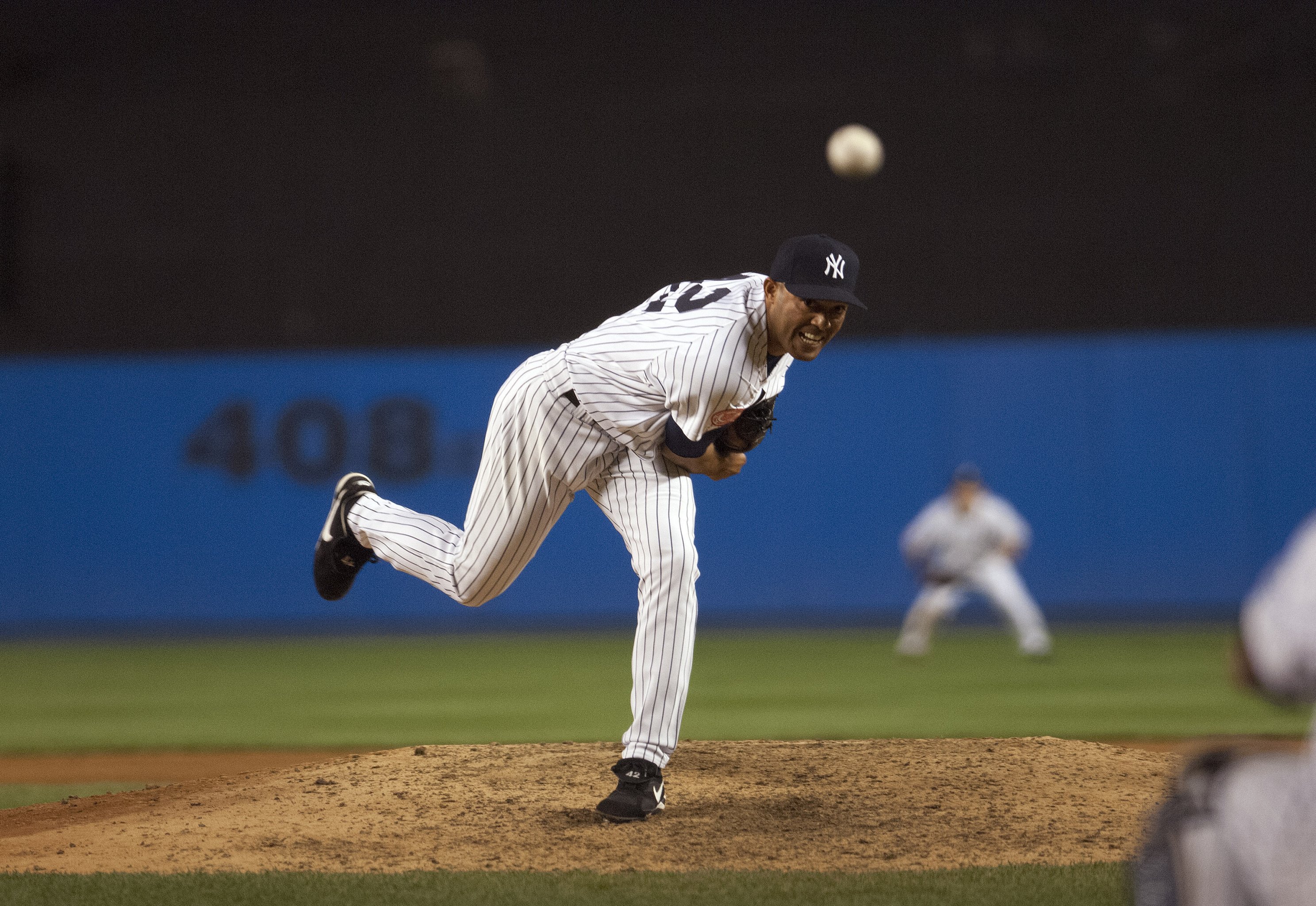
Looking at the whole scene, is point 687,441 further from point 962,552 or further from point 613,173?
point 613,173

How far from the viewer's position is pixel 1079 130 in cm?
1638

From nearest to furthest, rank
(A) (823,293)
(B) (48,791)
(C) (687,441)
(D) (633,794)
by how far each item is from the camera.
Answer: (A) (823,293)
(C) (687,441)
(D) (633,794)
(B) (48,791)

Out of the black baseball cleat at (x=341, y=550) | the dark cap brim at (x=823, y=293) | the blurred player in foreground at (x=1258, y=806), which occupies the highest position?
the dark cap brim at (x=823, y=293)

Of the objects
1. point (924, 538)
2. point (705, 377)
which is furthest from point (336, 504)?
point (924, 538)

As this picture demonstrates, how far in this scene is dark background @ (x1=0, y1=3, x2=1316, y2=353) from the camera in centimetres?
1619

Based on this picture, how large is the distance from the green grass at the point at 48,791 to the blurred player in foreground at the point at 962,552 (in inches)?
261

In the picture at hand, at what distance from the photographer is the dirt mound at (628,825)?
363cm

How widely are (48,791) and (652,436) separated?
3084 mm

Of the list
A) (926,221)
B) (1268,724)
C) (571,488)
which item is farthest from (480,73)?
(571,488)

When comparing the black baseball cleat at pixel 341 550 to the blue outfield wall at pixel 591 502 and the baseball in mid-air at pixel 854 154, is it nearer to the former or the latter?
the baseball in mid-air at pixel 854 154

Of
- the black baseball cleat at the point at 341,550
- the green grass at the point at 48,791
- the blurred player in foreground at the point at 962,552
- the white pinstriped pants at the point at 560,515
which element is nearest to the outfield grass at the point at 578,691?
the blurred player in foreground at the point at 962,552

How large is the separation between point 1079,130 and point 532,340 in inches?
268

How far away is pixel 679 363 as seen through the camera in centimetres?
368

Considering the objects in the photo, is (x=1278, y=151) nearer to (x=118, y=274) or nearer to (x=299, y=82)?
(x=299, y=82)
